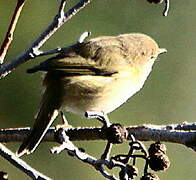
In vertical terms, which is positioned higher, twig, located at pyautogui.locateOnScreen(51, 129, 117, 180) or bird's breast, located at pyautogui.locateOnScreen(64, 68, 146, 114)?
twig, located at pyautogui.locateOnScreen(51, 129, 117, 180)

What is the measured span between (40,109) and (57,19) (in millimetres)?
844

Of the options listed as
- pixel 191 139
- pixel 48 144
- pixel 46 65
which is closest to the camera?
pixel 191 139

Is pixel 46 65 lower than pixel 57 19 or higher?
lower

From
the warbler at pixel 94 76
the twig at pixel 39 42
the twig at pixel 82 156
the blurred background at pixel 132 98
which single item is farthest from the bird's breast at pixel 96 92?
the blurred background at pixel 132 98

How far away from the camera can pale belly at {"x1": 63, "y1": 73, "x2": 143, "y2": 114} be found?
138 inches

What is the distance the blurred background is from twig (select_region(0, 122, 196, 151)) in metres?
3.24

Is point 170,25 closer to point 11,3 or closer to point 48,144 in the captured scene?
point 11,3

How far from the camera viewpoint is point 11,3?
742 centimetres

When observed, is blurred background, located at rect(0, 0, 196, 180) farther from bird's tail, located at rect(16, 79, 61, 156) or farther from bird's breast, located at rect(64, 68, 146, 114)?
bird's tail, located at rect(16, 79, 61, 156)

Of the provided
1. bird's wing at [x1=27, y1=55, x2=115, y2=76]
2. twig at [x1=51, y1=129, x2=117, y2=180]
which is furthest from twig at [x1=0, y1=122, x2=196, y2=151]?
bird's wing at [x1=27, y1=55, x2=115, y2=76]

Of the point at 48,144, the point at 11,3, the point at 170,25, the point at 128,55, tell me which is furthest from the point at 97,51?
the point at 170,25

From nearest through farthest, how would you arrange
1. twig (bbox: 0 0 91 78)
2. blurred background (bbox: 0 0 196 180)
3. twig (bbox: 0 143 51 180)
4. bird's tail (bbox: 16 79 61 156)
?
twig (bbox: 0 143 51 180) < twig (bbox: 0 0 91 78) < bird's tail (bbox: 16 79 61 156) < blurred background (bbox: 0 0 196 180)

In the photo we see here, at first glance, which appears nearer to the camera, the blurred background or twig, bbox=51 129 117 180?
twig, bbox=51 129 117 180

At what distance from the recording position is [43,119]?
3.28 m
